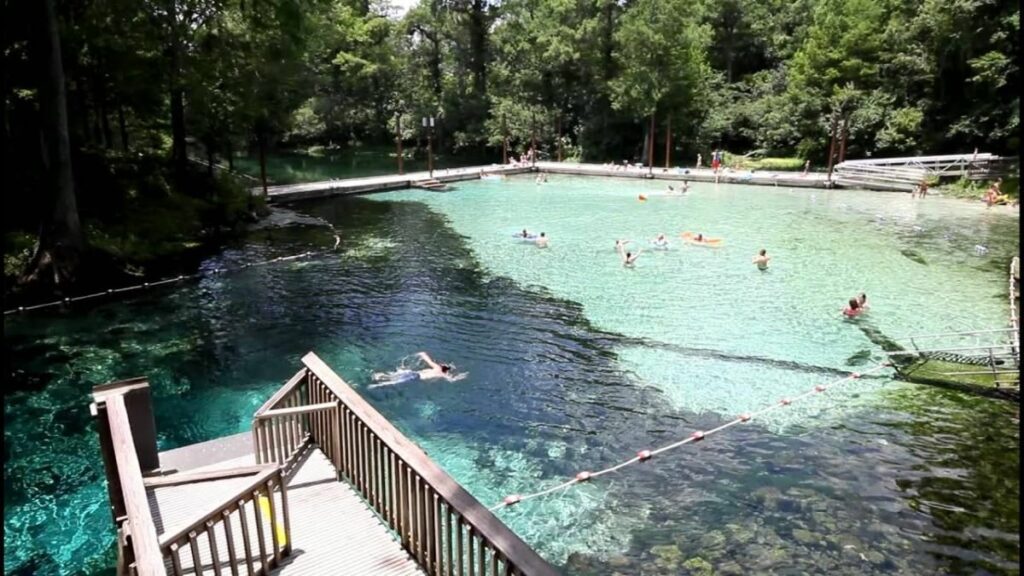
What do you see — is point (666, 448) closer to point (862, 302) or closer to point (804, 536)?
point (804, 536)

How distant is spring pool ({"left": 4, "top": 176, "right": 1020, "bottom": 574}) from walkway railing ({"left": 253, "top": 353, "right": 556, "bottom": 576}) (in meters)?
2.71

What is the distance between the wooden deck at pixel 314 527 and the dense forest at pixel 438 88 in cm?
343

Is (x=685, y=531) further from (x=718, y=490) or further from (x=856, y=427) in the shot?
(x=856, y=427)

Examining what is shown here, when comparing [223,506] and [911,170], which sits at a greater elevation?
[911,170]

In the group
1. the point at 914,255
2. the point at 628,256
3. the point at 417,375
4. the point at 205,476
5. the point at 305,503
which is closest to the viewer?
the point at 205,476

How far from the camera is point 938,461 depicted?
379 inches

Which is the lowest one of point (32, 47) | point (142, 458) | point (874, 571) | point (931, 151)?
point (874, 571)

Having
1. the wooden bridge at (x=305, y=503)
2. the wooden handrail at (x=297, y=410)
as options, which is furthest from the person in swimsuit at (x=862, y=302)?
the wooden handrail at (x=297, y=410)

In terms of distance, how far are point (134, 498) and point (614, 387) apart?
889 cm

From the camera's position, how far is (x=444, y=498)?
4.60 metres

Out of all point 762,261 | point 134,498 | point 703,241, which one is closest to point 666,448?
point 134,498

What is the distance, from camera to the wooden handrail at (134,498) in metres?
4.06

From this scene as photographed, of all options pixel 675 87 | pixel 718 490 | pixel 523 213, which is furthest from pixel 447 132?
pixel 718 490

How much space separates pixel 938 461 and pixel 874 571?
310 centimetres
